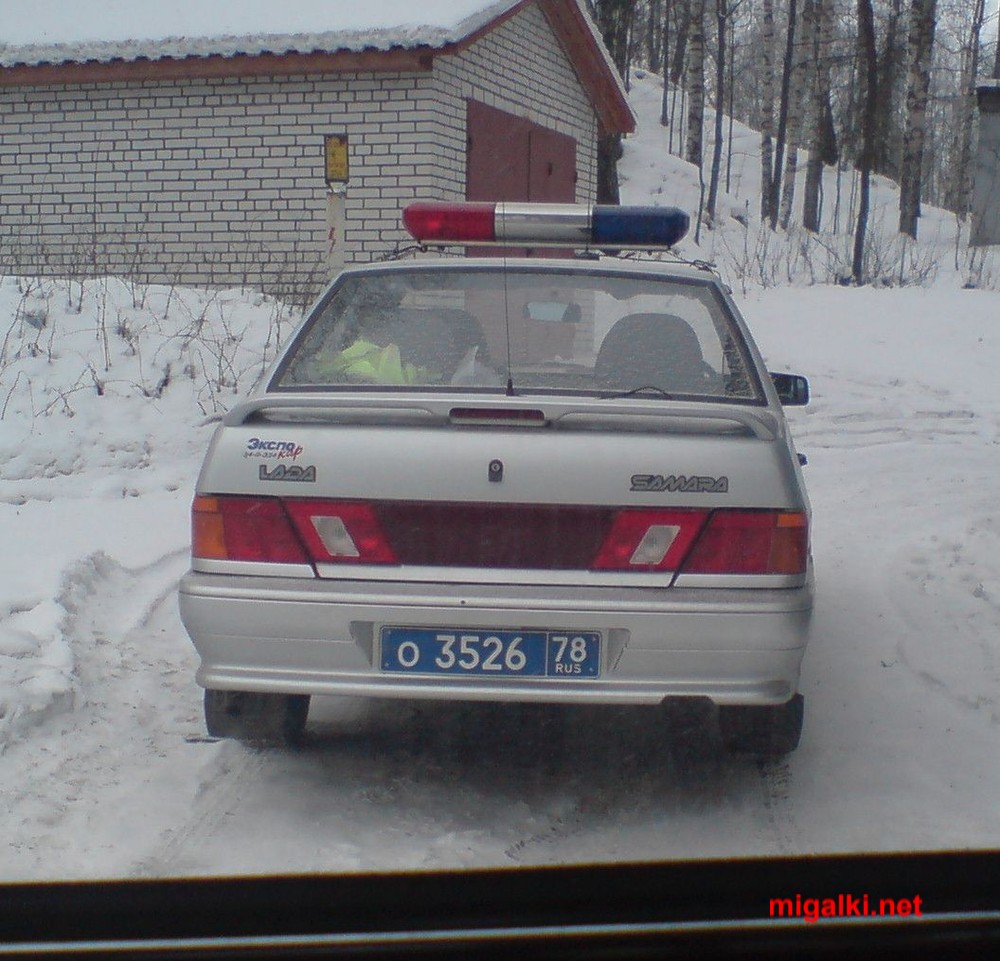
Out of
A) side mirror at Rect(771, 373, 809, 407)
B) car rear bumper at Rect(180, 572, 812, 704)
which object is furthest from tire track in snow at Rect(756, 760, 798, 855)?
side mirror at Rect(771, 373, 809, 407)

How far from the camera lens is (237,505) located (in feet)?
11.7

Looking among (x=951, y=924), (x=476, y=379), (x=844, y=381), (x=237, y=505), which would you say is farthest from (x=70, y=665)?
(x=844, y=381)

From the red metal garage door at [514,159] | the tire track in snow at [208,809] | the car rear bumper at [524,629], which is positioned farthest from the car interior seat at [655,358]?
the red metal garage door at [514,159]

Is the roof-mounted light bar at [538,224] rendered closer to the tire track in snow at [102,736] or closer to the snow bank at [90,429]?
the tire track in snow at [102,736]

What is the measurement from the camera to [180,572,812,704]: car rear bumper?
343 centimetres

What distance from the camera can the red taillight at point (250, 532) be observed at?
354cm

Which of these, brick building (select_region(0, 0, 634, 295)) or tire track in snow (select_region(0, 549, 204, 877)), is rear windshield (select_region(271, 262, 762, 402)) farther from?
brick building (select_region(0, 0, 634, 295))

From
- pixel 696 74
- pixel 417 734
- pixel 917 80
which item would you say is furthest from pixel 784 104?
pixel 417 734

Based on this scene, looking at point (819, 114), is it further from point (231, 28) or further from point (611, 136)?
point (231, 28)

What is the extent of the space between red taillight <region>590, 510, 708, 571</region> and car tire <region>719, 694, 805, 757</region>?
58cm

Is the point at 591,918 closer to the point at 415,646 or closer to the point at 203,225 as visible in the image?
the point at 415,646

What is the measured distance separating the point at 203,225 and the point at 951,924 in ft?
43.7

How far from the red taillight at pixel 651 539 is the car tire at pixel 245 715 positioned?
112 cm

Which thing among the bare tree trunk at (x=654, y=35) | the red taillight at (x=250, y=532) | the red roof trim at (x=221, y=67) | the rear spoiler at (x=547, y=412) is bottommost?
the red taillight at (x=250, y=532)
